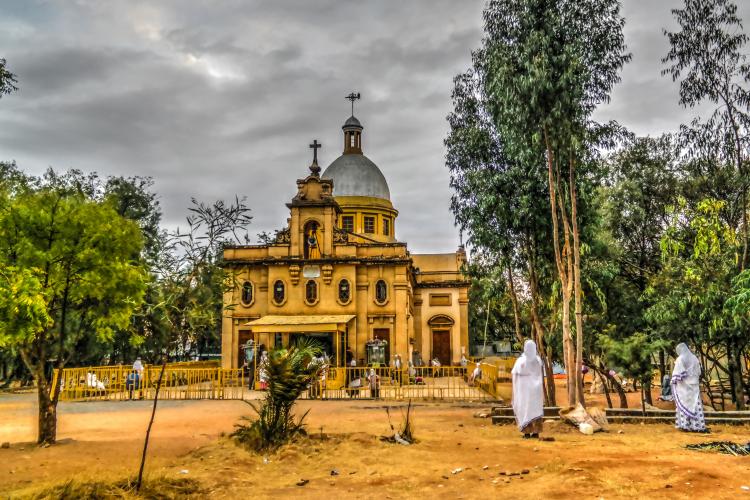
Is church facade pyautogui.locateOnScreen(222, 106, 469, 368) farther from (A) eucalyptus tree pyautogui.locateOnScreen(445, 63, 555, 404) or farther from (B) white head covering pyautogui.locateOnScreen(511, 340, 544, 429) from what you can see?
(B) white head covering pyautogui.locateOnScreen(511, 340, 544, 429)

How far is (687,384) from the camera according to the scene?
13719 mm

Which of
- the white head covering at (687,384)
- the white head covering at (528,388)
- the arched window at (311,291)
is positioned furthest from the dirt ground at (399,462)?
the arched window at (311,291)

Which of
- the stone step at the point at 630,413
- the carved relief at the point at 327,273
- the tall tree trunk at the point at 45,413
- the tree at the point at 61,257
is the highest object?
the carved relief at the point at 327,273

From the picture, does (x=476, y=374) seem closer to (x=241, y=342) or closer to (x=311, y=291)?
(x=311, y=291)

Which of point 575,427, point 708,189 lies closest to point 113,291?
point 575,427

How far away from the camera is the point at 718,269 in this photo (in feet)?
53.3

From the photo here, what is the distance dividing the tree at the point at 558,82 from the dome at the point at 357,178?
80.2 ft

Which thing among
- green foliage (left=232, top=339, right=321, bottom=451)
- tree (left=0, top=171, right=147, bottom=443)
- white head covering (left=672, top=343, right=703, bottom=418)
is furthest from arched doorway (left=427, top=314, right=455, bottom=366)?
tree (left=0, top=171, right=147, bottom=443)

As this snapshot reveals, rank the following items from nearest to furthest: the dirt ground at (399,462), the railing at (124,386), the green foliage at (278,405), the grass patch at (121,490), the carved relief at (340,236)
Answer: the grass patch at (121,490) < the dirt ground at (399,462) < the green foliage at (278,405) < the railing at (124,386) < the carved relief at (340,236)

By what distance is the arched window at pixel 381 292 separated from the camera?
3145 centimetres

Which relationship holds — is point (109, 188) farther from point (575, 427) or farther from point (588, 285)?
point (575, 427)

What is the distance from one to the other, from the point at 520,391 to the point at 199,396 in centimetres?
1356

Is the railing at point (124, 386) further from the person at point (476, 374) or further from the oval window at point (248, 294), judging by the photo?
the person at point (476, 374)

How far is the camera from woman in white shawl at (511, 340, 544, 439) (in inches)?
503
